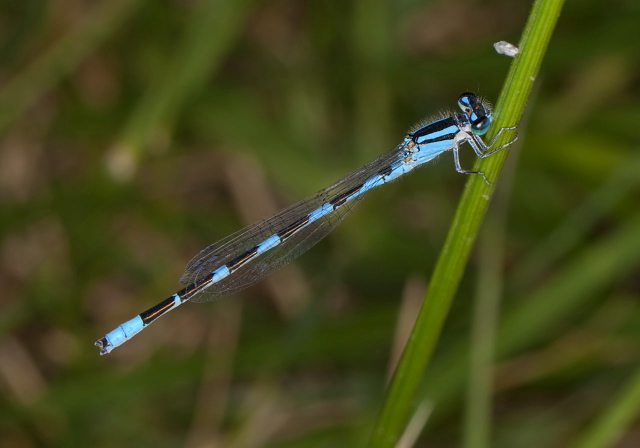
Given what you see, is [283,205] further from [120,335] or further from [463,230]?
[463,230]

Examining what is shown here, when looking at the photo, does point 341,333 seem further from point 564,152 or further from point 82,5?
point 82,5

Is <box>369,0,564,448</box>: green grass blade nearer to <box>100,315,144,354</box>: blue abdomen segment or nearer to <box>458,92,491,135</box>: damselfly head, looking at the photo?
<box>458,92,491,135</box>: damselfly head

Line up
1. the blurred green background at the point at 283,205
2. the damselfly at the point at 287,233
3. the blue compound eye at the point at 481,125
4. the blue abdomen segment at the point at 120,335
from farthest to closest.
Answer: the blurred green background at the point at 283,205 → the damselfly at the point at 287,233 → the blue abdomen segment at the point at 120,335 → the blue compound eye at the point at 481,125

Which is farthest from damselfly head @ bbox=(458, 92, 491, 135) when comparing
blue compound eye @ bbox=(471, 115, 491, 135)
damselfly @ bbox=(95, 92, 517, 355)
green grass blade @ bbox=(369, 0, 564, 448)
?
green grass blade @ bbox=(369, 0, 564, 448)

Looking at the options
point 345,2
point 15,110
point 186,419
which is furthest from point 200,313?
point 345,2

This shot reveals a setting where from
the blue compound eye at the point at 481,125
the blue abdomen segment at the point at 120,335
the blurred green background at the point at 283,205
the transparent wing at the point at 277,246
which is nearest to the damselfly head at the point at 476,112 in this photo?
the blue compound eye at the point at 481,125

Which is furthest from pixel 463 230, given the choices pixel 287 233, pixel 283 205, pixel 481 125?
pixel 283 205

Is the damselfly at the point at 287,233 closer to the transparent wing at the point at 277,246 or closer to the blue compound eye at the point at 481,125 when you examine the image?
the transparent wing at the point at 277,246
